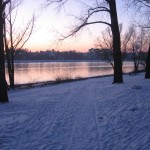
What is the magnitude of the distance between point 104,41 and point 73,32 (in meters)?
32.9

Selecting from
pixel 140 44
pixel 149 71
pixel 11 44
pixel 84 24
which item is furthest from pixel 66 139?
pixel 140 44

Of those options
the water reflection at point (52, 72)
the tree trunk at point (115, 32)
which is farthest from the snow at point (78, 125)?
the water reflection at point (52, 72)

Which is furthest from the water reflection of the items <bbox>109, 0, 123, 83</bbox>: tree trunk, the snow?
the snow

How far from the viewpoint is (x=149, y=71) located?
24797mm

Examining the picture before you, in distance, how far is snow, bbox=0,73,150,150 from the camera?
24.8 ft

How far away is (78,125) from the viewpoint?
9.34 m

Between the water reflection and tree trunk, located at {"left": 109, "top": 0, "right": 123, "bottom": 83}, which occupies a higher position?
tree trunk, located at {"left": 109, "top": 0, "right": 123, "bottom": 83}

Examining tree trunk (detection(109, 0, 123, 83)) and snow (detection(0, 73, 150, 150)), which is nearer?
snow (detection(0, 73, 150, 150))

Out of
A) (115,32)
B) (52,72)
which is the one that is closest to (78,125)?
(115,32)

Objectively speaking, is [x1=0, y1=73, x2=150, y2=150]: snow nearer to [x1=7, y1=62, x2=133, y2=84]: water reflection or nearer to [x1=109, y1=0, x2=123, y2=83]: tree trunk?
[x1=109, y1=0, x2=123, y2=83]: tree trunk

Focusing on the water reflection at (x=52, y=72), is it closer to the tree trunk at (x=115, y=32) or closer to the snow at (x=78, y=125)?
the tree trunk at (x=115, y=32)

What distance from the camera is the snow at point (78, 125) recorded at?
298 inches

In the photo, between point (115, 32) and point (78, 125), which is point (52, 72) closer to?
point (115, 32)

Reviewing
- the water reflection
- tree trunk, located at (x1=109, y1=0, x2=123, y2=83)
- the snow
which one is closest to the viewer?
the snow
